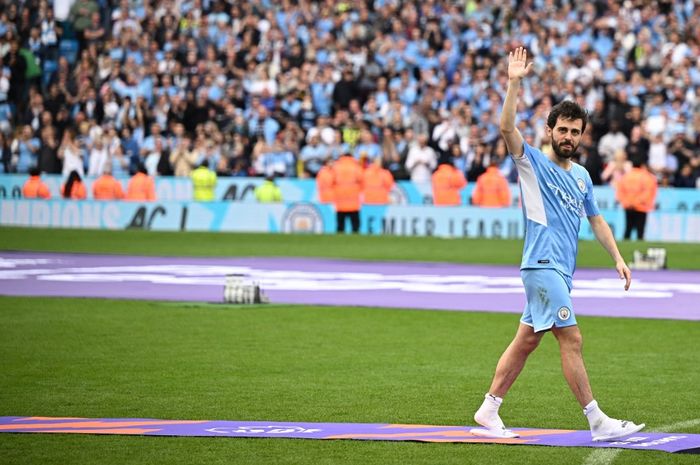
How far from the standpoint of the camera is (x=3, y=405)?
33.8 ft

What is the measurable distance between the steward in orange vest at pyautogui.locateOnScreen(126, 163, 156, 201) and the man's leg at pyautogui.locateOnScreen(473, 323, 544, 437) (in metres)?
25.9

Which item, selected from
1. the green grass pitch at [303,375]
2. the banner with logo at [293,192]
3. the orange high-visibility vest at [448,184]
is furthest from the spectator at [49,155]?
the green grass pitch at [303,375]

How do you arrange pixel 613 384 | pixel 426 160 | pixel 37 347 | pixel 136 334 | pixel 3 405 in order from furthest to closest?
pixel 426 160, pixel 136 334, pixel 37 347, pixel 613 384, pixel 3 405

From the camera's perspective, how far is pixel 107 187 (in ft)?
115

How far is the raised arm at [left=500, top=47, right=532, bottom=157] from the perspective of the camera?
8648 mm

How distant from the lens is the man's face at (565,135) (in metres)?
8.99

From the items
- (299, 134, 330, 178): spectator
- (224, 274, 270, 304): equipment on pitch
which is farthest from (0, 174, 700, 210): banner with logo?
(224, 274, 270, 304): equipment on pitch

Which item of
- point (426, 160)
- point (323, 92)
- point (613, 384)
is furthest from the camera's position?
point (323, 92)

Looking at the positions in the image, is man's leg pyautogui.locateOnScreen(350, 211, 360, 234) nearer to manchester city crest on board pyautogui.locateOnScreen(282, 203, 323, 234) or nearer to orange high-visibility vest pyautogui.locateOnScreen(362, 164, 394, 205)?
orange high-visibility vest pyautogui.locateOnScreen(362, 164, 394, 205)

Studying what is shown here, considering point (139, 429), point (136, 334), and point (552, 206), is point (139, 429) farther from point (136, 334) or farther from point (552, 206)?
point (136, 334)

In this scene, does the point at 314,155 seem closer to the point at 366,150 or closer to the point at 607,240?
the point at 366,150

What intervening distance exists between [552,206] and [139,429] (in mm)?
2901

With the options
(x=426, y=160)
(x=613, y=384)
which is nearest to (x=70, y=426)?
(x=613, y=384)

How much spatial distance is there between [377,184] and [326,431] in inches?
936
